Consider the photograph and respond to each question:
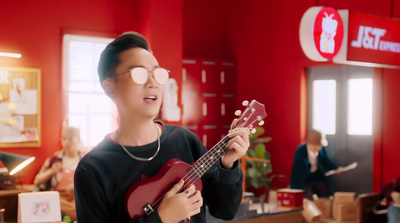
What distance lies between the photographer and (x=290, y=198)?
4.71 meters

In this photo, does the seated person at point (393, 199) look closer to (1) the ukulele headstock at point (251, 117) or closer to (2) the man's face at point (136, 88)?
(1) the ukulele headstock at point (251, 117)

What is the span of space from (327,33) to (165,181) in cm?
320

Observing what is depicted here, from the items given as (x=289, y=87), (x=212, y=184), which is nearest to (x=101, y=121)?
(x=289, y=87)

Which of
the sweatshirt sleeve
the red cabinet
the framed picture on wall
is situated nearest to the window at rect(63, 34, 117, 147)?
the framed picture on wall

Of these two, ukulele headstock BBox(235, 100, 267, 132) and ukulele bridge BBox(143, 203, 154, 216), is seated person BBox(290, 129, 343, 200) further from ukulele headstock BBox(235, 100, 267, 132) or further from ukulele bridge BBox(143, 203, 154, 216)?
ukulele bridge BBox(143, 203, 154, 216)

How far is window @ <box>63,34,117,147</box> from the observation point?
6.45m

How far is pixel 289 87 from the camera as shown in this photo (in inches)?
295

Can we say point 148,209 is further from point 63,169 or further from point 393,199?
point 393,199

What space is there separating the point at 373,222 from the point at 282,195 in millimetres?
1404

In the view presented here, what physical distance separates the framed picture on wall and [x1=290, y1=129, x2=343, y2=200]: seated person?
3.46m

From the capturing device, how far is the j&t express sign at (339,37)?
4105 mm

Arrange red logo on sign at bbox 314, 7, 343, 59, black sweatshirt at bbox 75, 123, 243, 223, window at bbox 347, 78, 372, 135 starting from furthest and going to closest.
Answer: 1. window at bbox 347, 78, 372, 135
2. red logo on sign at bbox 314, 7, 343, 59
3. black sweatshirt at bbox 75, 123, 243, 223

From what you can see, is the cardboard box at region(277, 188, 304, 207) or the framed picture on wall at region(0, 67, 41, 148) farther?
the framed picture on wall at region(0, 67, 41, 148)

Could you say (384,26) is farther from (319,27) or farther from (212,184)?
(212,184)
